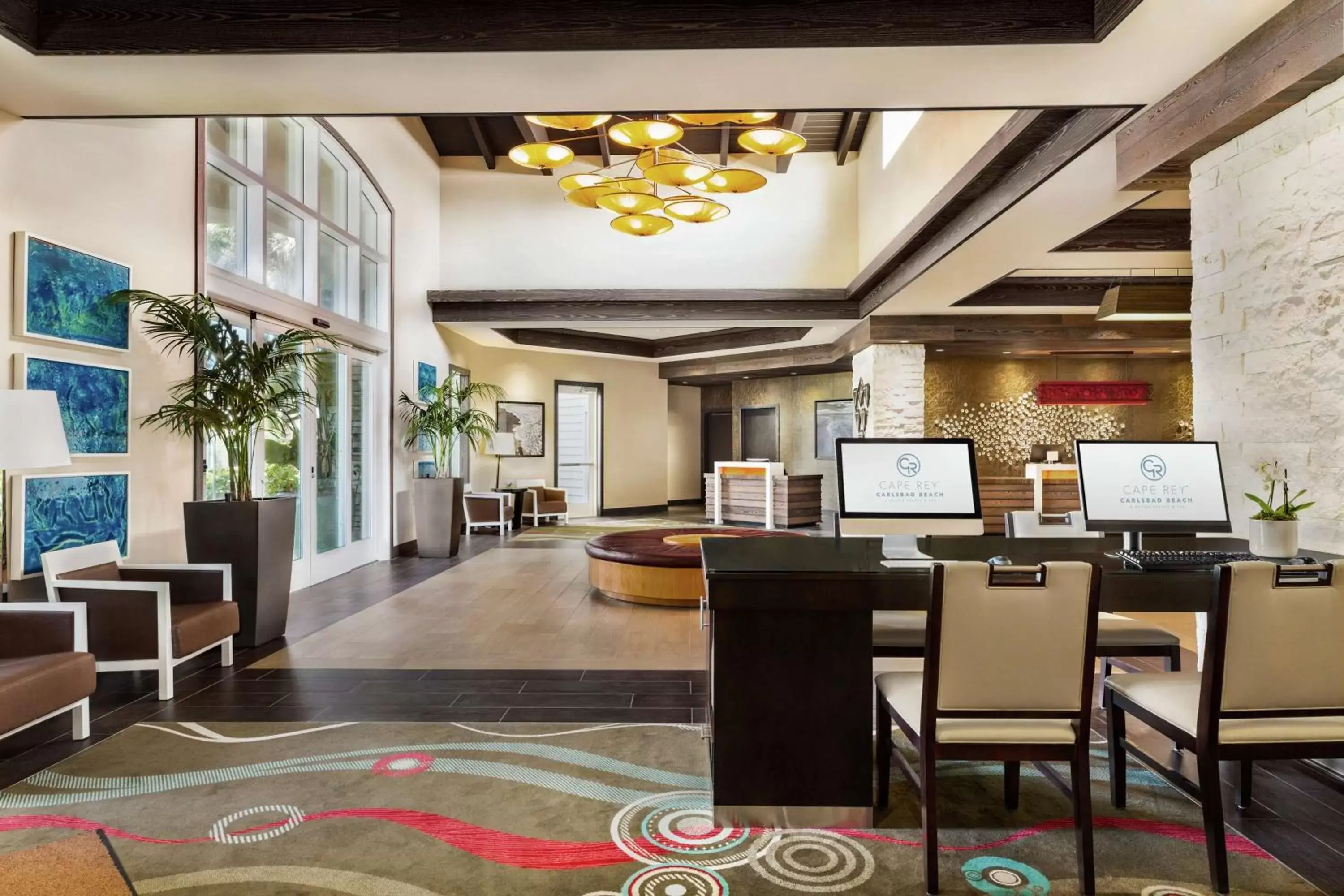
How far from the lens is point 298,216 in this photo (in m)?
6.63

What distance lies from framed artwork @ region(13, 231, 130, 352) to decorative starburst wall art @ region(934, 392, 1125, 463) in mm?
10470

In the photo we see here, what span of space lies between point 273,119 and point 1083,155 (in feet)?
19.8

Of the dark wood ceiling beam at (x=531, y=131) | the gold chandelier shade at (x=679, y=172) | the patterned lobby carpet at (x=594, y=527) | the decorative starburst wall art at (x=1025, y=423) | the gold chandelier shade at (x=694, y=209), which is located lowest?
the patterned lobby carpet at (x=594, y=527)

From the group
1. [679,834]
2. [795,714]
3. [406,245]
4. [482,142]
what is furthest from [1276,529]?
[482,142]

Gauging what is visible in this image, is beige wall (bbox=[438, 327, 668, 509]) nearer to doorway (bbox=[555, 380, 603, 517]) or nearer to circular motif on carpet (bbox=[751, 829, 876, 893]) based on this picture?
doorway (bbox=[555, 380, 603, 517])

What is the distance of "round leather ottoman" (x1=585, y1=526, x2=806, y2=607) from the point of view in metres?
5.67

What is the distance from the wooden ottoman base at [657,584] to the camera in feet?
18.6

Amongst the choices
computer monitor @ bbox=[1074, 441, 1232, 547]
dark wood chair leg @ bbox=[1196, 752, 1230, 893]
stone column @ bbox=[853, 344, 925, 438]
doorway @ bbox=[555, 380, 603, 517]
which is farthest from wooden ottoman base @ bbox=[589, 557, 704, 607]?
doorway @ bbox=[555, 380, 603, 517]

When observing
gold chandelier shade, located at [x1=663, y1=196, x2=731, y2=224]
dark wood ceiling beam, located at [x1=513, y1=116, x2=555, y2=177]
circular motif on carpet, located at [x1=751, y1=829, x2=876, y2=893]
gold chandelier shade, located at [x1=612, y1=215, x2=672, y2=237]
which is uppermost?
dark wood ceiling beam, located at [x1=513, y1=116, x2=555, y2=177]

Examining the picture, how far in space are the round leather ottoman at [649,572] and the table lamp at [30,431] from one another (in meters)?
3.53

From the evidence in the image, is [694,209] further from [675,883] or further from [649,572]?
[675,883]

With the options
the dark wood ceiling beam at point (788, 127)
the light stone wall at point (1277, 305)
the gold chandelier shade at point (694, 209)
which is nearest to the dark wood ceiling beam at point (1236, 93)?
the light stone wall at point (1277, 305)

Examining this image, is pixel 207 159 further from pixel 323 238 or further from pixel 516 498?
pixel 516 498

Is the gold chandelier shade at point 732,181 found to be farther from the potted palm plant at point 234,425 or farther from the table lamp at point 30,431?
the table lamp at point 30,431
